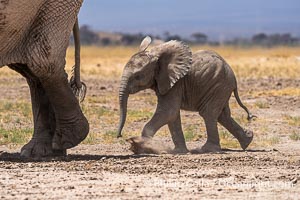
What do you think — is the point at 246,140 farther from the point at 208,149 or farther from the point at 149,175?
the point at 149,175

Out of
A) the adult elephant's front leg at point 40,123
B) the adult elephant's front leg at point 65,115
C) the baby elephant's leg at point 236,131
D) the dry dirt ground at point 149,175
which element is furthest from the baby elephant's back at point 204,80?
the adult elephant's front leg at point 40,123

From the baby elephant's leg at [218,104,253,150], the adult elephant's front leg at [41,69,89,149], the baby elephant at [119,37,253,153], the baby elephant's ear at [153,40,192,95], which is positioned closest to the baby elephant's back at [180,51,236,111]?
the baby elephant at [119,37,253,153]

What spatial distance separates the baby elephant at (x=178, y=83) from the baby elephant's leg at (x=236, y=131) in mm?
250

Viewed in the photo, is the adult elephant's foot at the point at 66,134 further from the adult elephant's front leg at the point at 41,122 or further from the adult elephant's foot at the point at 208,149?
the adult elephant's foot at the point at 208,149

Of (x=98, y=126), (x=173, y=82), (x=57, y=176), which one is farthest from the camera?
(x=98, y=126)

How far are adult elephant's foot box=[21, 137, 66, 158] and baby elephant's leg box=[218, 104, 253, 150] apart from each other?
2211 millimetres

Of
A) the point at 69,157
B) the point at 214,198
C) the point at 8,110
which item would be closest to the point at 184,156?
the point at 69,157

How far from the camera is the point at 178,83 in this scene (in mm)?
11320

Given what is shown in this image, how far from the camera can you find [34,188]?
7.75 metres

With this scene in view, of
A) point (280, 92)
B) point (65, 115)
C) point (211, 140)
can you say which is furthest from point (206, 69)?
point (280, 92)

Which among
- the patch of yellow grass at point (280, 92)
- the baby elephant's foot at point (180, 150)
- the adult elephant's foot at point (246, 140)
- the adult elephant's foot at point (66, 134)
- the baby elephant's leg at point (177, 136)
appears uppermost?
the adult elephant's foot at point (66, 134)

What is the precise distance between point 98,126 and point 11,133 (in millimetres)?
1574

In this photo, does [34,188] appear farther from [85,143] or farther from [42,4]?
Result: [85,143]

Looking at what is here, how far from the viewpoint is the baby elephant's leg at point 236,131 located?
38.6 feet
